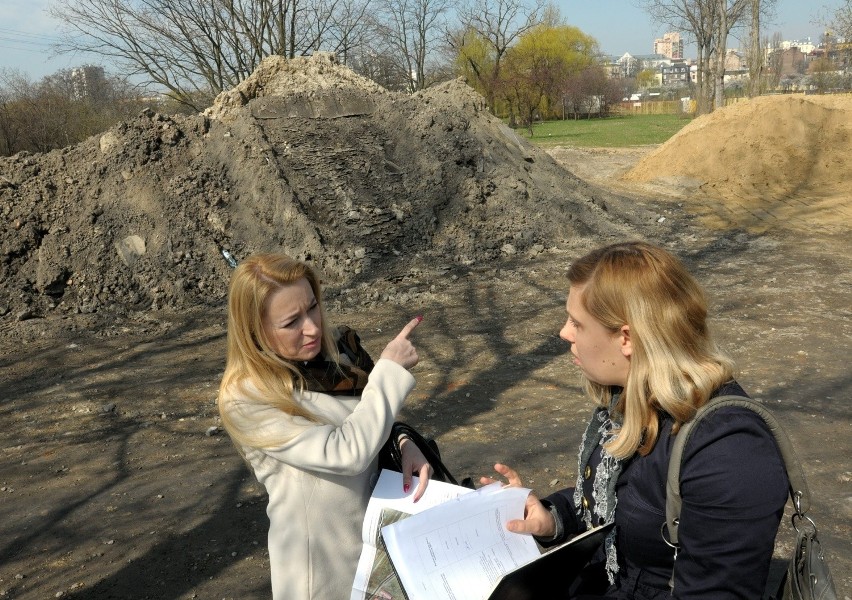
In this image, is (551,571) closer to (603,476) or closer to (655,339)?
(603,476)

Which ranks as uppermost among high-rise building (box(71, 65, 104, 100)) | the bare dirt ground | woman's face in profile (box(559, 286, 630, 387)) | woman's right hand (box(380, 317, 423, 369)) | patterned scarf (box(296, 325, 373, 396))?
high-rise building (box(71, 65, 104, 100))

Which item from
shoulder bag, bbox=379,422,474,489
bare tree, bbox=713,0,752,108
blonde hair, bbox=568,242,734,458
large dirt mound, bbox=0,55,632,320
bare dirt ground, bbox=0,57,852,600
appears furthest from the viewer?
bare tree, bbox=713,0,752,108

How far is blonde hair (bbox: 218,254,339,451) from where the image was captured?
222 cm

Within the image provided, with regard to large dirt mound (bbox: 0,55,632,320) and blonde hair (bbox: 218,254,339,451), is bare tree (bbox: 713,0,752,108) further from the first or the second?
blonde hair (bbox: 218,254,339,451)

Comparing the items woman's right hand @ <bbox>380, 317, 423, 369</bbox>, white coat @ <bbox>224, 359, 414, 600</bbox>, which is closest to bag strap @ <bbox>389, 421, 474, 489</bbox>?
white coat @ <bbox>224, 359, 414, 600</bbox>

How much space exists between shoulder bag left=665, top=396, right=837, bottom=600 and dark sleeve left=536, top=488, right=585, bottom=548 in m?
0.36

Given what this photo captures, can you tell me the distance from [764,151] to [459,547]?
57.6ft

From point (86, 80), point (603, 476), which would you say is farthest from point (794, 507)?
point (86, 80)

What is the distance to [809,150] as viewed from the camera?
17.5 meters

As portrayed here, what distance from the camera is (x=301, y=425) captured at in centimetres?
219

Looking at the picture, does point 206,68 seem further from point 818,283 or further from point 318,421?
point 318,421

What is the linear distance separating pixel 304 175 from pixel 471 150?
2716 mm

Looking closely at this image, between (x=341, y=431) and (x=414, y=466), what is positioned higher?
(x=341, y=431)

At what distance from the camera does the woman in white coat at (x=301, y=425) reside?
84.7 inches
